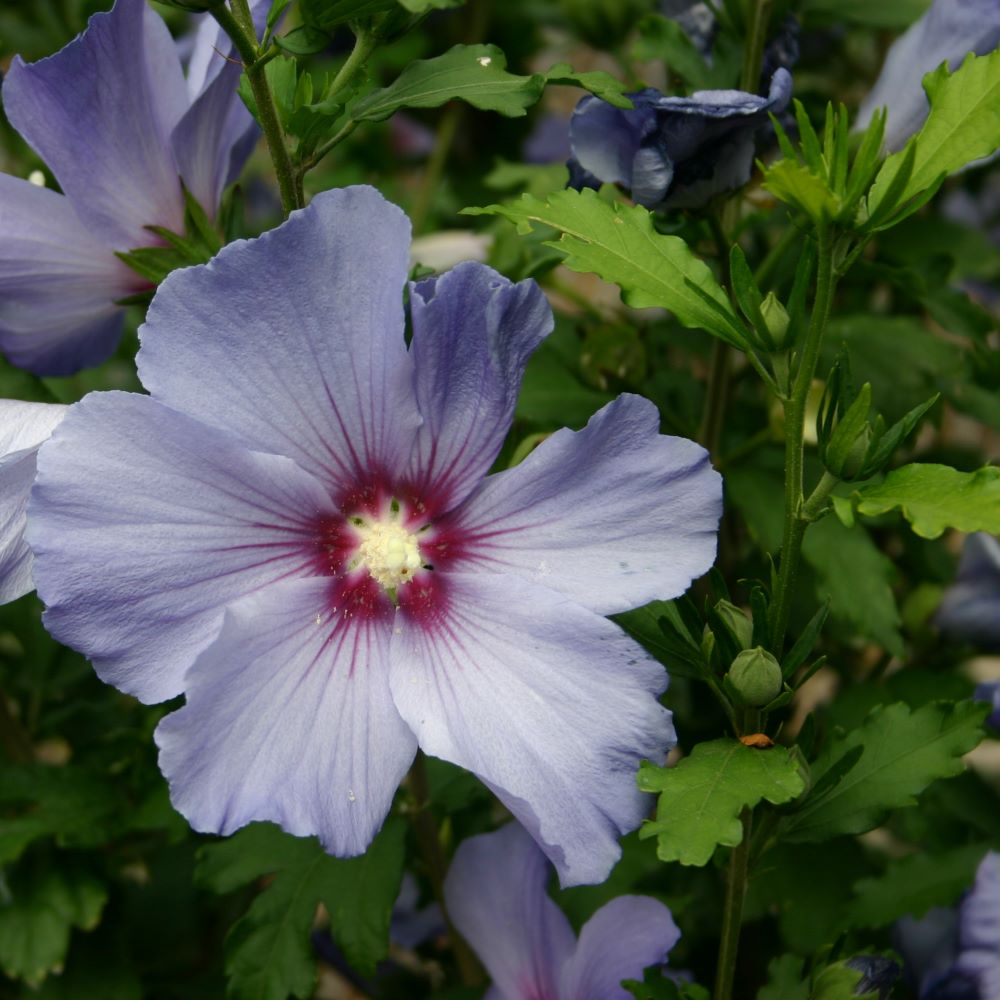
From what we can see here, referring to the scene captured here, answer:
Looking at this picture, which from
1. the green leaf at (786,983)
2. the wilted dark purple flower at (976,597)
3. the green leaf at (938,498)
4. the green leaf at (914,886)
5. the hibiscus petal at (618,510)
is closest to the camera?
the green leaf at (938,498)

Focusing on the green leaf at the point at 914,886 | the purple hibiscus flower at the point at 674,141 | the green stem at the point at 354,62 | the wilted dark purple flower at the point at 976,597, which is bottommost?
the green leaf at the point at 914,886

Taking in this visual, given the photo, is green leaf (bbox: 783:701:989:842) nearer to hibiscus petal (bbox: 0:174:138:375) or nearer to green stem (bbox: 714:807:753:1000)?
green stem (bbox: 714:807:753:1000)

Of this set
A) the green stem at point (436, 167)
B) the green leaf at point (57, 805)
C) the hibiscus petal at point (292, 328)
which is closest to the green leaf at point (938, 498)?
the hibiscus petal at point (292, 328)

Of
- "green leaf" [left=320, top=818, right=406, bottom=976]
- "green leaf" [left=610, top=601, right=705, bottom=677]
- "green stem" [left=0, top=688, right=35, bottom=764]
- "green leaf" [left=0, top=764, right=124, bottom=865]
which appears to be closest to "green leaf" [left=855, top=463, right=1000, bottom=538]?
"green leaf" [left=610, top=601, right=705, bottom=677]

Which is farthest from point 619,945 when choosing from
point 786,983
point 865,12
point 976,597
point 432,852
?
point 865,12

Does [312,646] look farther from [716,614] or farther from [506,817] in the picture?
[506,817]

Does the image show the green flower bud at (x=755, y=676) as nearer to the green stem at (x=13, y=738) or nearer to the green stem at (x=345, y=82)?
the green stem at (x=345, y=82)

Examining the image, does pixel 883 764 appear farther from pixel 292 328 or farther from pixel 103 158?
pixel 103 158
